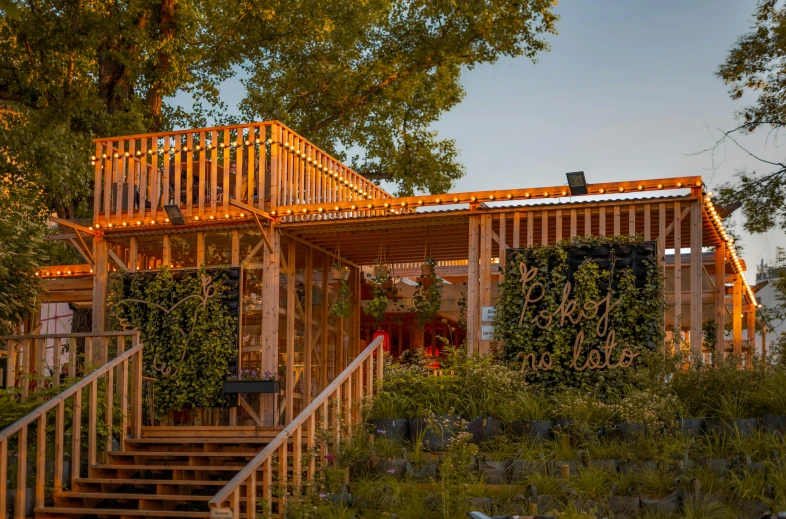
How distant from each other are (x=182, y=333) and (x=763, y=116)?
11.7 meters

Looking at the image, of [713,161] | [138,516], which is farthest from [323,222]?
[713,161]

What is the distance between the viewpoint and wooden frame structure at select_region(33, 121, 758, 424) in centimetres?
1277

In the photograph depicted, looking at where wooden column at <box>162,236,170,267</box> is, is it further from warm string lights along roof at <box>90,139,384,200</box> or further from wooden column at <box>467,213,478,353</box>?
wooden column at <box>467,213,478,353</box>

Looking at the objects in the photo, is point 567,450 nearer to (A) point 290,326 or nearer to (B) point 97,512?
(B) point 97,512

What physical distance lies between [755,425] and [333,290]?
8404 mm

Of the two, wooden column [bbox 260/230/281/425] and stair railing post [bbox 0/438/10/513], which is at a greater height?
wooden column [bbox 260/230/281/425]

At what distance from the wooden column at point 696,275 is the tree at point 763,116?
697 cm

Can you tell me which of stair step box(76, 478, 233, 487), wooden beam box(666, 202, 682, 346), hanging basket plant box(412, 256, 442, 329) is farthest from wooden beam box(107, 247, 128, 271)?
wooden beam box(666, 202, 682, 346)

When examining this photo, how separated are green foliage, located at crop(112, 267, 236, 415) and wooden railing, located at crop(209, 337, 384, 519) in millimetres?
3081

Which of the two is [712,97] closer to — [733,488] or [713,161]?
[713,161]

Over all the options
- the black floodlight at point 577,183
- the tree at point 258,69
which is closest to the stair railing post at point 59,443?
the black floodlight at point 577,183

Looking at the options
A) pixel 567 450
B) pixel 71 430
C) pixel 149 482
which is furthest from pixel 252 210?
pixel 567 450

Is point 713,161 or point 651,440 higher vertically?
point 713,161

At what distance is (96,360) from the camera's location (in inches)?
569
